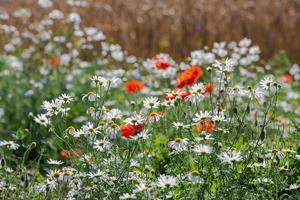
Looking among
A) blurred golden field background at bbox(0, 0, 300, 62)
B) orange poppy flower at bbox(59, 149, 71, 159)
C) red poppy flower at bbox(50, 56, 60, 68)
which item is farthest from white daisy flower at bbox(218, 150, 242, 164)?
blurred golden field background at bbox(0, 0, 300, 62)

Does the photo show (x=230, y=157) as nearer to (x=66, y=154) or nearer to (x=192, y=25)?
(x=66, y=154)

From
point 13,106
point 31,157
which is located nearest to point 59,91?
point 13,106

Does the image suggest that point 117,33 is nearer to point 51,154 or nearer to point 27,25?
point 27,25

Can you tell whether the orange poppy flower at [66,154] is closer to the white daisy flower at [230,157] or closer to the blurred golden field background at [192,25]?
the white daisy flower at [230,157]

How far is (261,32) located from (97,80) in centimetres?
615

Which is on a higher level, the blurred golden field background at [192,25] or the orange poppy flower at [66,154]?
the blurred golden field background at [192,25]

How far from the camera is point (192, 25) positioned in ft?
29.7

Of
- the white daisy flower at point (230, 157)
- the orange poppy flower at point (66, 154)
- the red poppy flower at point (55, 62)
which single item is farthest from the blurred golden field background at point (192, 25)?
the white daisy flower at point (230, 157)

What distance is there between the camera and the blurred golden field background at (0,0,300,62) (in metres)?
8.83

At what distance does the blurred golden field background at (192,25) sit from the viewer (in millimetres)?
8828

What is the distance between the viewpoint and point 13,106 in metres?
5.98

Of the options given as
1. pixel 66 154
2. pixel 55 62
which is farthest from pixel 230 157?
pixel 55 62

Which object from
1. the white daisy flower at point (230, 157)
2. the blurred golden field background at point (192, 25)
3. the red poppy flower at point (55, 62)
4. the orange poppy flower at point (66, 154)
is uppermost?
the blurred golden field background at point (192, 25)

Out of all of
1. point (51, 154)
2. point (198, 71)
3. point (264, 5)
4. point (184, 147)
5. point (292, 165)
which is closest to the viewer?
point (184, 147)
